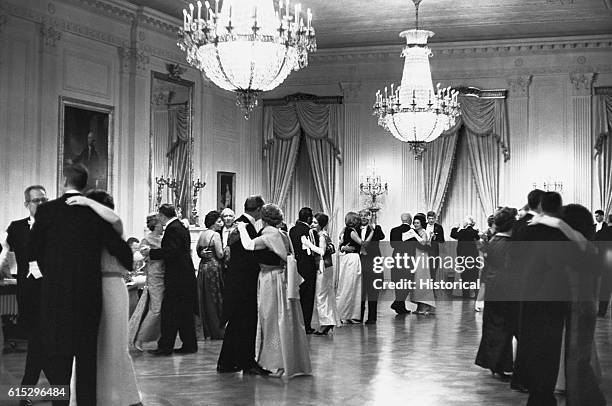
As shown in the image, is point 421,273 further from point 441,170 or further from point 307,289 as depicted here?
point 441,170

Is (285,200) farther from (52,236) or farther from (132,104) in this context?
(52,236)

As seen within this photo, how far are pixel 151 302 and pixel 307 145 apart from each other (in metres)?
9.30

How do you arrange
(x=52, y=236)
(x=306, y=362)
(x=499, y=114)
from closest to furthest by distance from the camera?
(x=52, y=236) < (x=306, y=362) < (x=499, y=114)

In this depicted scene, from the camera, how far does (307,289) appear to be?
947 cm

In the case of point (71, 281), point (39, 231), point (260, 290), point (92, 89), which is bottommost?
point (260, 290)

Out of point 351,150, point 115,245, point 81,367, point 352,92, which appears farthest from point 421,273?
point 81,367

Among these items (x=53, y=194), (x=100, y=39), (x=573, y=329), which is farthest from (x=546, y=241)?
(x=100, y=39)

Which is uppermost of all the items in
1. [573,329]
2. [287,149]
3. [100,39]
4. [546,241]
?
[100,39]

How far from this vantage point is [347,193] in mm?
17000

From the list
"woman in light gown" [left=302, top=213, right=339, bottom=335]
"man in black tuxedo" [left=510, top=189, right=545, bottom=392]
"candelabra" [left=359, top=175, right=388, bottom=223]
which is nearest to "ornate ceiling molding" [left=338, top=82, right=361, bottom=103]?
"candelabra" [left=359, top=175, right=388, bottom=223]

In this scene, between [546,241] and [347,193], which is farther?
[347,193]

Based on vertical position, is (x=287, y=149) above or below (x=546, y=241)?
Answer: above

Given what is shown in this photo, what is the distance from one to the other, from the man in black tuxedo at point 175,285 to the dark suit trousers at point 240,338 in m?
1.14

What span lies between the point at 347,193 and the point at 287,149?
164 cm
